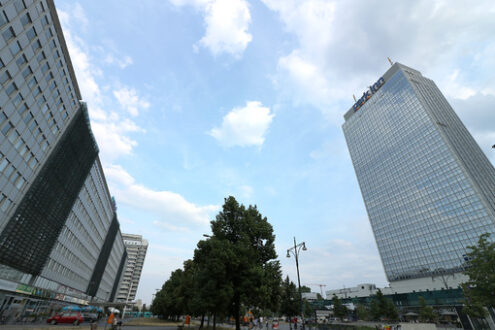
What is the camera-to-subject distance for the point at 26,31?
2794 cm

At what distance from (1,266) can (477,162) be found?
14117 cm

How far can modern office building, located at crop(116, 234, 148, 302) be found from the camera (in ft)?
491

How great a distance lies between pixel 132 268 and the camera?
158500 mm

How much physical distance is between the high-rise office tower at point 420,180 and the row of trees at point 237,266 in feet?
294

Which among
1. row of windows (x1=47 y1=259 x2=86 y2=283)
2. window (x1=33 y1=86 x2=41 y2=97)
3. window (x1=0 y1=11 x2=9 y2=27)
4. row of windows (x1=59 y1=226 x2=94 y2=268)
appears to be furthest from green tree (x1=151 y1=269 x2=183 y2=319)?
window (x1=0 y1=11 x2=9 y2=27)

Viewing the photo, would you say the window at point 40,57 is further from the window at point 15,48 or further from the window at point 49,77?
the window at point 15,48

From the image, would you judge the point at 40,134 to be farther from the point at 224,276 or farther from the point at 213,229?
the point at 224,276

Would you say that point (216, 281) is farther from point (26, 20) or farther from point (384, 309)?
point (384, 309)

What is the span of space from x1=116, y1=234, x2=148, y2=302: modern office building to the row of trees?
156m

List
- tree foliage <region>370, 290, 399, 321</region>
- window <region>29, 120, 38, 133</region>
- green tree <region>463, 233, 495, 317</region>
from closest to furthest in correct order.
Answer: green tree <region>463, 233, 495, 317</region> → window <region>29, 120, 38, 133</region> → tree foliage <region>370, 290, 399, 321</region>

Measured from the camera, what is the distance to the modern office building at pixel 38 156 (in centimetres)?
2709

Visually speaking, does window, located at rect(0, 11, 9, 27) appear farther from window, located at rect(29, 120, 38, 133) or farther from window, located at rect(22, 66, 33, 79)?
window, located at rect(29, 120, 38, 133)

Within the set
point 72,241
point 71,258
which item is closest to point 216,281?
point 72,241

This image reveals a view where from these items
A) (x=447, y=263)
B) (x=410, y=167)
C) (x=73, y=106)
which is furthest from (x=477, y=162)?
(x=73, y=106)
